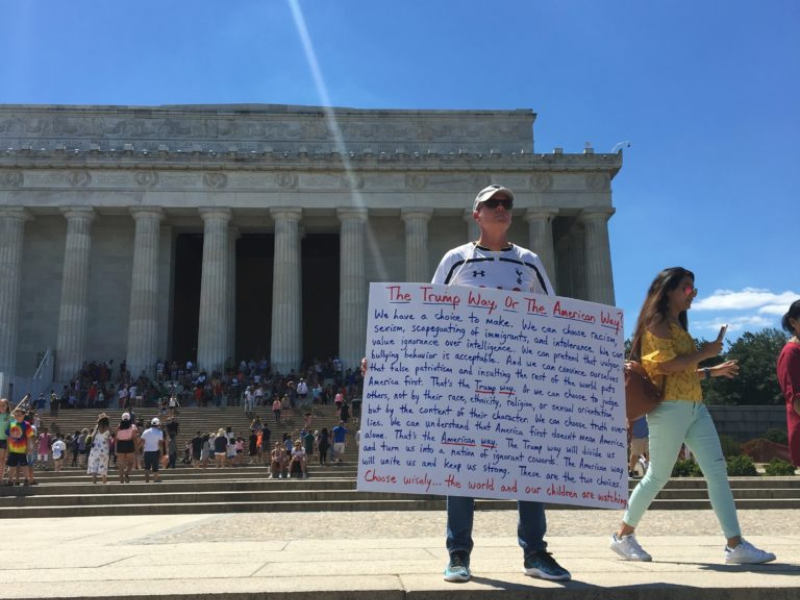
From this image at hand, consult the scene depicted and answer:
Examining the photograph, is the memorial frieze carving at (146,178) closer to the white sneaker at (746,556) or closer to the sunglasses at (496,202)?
the sunglasses at (496,202)

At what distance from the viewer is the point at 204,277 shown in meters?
40.9

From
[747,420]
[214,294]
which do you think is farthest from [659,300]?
[214,294]

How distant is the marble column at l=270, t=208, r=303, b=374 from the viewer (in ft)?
132

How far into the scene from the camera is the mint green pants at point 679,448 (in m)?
5.49

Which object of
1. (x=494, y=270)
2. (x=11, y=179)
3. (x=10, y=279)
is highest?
(x=11, y=179)

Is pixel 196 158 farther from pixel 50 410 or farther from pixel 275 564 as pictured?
pixel 275 564

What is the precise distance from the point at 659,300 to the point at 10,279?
137 ft

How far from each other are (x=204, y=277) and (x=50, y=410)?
11440mm

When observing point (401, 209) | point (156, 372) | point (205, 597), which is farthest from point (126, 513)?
point (401, 209)

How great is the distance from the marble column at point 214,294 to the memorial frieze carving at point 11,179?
33.4 feet

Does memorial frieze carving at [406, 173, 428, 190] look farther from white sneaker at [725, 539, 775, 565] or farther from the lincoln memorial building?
white sneaker at [725, 539, 775, 565]

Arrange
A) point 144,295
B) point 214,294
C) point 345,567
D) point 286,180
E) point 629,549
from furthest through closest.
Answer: point 286,180
point 214,294
point 144,295
point 629,549
point 345,567

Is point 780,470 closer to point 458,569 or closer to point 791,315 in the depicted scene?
point 791,315

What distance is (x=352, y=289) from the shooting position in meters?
41.3
